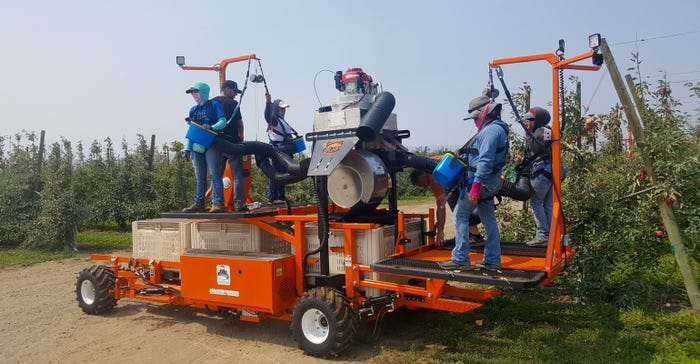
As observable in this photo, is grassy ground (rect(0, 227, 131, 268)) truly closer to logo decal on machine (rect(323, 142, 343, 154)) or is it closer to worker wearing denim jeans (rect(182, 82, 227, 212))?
worker wearing denim jeans (rect(182, 82, 227, 212))

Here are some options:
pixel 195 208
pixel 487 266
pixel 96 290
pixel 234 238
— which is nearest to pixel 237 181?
pixel 195 208

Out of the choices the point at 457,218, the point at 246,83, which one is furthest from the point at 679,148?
the point at 246,83

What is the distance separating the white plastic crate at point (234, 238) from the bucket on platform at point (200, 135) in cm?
107

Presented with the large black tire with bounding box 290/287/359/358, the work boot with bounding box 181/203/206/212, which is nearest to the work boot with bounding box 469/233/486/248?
the large black tire with bounding box 290/287/359/358

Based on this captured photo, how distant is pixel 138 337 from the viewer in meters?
7.11

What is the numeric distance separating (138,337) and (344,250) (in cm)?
295

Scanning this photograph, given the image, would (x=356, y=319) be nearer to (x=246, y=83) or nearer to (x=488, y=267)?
(x=488, y=267)

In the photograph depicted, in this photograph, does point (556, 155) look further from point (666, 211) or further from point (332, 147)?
point (332, 147)

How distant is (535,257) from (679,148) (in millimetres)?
2385

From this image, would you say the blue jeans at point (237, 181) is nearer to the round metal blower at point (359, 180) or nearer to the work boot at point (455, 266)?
the round metal blower at point (359, 180)

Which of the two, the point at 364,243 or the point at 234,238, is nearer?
the point at 364,243

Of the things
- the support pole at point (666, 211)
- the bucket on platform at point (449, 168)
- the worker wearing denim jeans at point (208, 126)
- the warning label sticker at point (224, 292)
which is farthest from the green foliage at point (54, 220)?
the support pole at point (666, 211)

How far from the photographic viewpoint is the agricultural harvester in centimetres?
589

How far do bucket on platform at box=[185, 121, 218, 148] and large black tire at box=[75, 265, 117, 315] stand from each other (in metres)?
2.58
